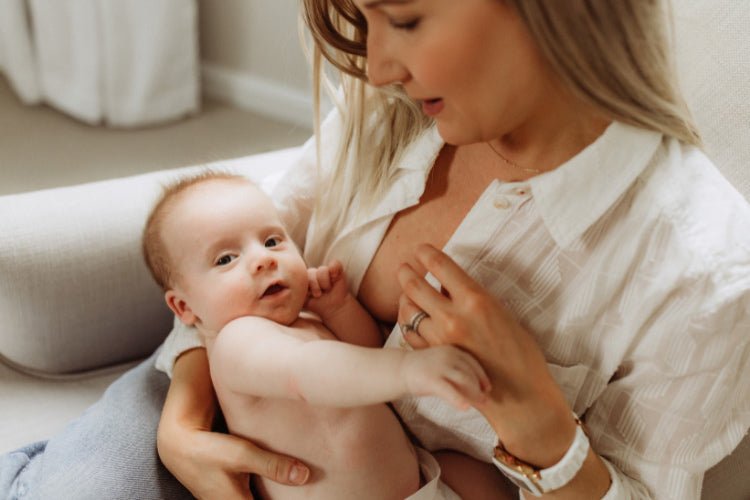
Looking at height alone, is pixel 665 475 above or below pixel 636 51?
below

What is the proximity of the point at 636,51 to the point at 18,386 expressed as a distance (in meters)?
1.05

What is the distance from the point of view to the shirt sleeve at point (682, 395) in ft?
2.47

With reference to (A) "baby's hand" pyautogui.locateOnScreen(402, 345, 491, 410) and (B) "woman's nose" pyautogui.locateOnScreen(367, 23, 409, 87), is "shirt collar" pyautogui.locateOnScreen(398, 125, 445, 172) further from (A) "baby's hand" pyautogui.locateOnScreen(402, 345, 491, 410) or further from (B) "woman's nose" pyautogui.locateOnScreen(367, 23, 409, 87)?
(A) "baby's hand" pyautogui.locateOnScreen(402, 345, 491, 410)

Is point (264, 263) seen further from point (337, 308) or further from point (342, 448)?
point (342, 448)

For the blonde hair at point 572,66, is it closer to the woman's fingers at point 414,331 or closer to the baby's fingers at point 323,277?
the baby's fingers at point 323,277

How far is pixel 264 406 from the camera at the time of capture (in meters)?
0.92

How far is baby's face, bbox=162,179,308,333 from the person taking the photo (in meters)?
0.95

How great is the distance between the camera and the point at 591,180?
2.65ft

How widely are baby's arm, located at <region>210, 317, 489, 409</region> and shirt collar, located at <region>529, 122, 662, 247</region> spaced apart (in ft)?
0.70

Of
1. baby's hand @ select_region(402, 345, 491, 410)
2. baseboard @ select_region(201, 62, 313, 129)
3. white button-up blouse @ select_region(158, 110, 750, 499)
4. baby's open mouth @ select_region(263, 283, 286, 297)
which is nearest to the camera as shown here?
baby's hand @ select_region(402, 345, 491, 410)

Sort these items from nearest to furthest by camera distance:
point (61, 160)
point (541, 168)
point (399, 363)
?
point (399, 363)
point (541, 168)
point (61, 160)

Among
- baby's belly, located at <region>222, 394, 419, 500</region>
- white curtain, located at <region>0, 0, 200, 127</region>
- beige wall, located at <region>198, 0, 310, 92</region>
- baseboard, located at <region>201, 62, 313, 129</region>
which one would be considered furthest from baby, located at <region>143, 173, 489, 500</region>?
white curtain, located at <region>0, 0, 200, 127</region>

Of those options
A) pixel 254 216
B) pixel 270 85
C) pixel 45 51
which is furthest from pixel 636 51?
pixel 45 51

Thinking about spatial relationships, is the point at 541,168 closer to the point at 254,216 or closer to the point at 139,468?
the point at 254,216
